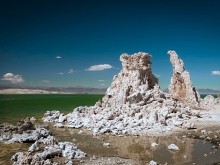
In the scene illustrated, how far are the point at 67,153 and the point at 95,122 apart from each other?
1198cm

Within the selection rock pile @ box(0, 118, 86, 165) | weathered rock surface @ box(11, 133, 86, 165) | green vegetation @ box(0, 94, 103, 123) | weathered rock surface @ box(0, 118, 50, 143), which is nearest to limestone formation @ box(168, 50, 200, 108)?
green vegetation @ box(0, 94, 103, 123)

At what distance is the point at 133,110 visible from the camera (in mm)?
31578

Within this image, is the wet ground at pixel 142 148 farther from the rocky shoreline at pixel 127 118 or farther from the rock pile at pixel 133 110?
the rock pile at pixel 133 110

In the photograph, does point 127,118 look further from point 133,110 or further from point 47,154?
point 47,154

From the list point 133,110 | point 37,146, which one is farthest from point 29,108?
point 37,146

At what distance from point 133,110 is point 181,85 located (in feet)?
51.1

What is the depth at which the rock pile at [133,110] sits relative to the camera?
2795cm

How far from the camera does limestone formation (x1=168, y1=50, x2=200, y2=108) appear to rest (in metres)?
42.7

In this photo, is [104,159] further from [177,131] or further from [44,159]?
[177,131]

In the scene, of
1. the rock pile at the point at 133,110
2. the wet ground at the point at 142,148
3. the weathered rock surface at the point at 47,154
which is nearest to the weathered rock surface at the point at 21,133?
the wet ground at the point at 142,148

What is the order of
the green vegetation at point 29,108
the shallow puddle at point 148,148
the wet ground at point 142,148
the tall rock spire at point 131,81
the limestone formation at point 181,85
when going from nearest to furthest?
the wet ground at point 142,148 → the shallow puddle at point 148,148 → the tall rock spire at point 131,81 → the green vegetation at point 29,108 → the limestone formation at point 181,85

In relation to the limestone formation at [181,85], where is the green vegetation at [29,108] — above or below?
below

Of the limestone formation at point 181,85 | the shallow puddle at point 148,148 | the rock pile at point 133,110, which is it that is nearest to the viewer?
the shallow puddle at point 148,148

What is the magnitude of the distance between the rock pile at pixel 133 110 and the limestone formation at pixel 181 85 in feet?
0.80
